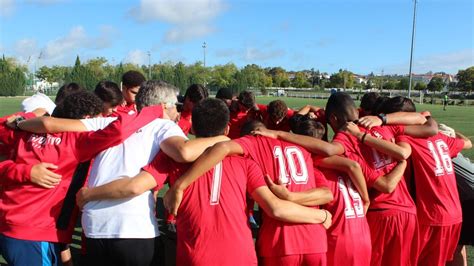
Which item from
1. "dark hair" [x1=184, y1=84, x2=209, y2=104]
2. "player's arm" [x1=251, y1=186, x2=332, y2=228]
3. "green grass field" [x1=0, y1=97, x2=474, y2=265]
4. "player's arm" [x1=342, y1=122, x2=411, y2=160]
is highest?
"dark hair" [x1=184, y1=84, x2=209, y2=104]

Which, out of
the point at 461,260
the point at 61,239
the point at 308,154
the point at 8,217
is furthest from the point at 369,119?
the point at 8,217

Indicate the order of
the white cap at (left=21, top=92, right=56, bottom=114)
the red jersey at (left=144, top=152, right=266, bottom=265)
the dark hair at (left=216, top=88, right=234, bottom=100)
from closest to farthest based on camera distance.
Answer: the red jersey at (left=144, top=152, right=266, bottom=265)
the white cap at (left=21, top=92, right=56, bottom=114)
the dark hair at (left=216, top=88, right=234, bottom=100)

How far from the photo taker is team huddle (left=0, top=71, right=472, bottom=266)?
2.74 m

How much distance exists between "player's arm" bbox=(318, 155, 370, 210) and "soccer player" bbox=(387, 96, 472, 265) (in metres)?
0.73

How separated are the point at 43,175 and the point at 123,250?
787 millimetres

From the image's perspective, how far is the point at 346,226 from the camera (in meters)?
3.17

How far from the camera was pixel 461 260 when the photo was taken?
4.44m

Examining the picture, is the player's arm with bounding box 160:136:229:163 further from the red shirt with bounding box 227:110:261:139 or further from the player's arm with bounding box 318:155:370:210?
the red shirt with bounding box 227:110:261:139

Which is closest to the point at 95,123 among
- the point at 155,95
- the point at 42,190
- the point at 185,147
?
the point at 155,95

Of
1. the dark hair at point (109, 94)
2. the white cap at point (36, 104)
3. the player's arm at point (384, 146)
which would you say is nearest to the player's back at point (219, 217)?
the player's arm at point (384, 146)

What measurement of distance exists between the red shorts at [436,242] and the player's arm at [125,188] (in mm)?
2545

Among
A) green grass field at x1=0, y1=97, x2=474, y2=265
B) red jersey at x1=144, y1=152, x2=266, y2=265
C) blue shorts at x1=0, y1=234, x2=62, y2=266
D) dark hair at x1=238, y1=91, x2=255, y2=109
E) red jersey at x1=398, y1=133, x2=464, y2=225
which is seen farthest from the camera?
green grass field at x1=0, y1=97, x2=474, y2=265

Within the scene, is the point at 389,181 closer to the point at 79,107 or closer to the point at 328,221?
the point at 328,221

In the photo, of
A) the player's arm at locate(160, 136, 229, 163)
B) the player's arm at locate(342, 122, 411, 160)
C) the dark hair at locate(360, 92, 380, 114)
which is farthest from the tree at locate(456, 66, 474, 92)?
the player's arm at locate(160, 136, 229, 163)
